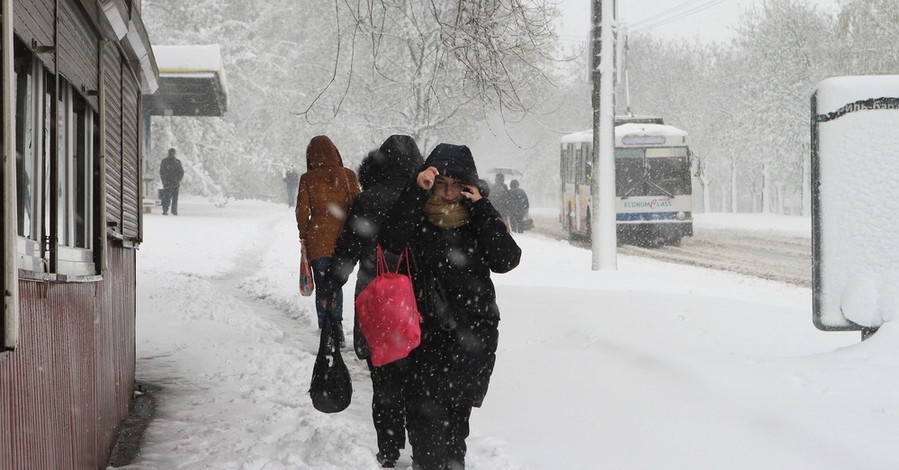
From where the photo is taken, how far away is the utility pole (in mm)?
14227

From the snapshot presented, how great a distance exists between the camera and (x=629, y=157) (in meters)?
23.7

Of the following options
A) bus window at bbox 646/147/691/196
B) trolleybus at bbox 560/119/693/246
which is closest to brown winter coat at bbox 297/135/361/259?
trolleybus at bbox 560/119/693/246

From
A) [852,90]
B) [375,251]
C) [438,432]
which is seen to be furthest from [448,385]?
[852,90]

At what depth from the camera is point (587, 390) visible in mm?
6125

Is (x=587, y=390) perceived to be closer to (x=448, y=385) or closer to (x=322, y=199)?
→ (x=448, y=385)

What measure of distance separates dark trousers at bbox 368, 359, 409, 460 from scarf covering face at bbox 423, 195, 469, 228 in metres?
0.85

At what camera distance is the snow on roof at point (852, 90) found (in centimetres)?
616

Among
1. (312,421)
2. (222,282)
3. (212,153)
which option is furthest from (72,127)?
(212,153)

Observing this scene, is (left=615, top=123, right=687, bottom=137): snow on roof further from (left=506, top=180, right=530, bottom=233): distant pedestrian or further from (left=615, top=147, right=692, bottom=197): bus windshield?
(left=506, top=180, right=530, bottom=233): distant pedestrian

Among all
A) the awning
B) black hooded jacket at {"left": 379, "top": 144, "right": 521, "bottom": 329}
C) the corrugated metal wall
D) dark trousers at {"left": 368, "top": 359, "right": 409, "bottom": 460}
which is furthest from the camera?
the awning

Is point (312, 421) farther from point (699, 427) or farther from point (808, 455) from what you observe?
point (808, 455)

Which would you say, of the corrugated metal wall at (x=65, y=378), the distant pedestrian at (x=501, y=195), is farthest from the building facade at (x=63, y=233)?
the distant pedestrian at (x=501, y=195)

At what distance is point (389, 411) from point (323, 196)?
3.12m

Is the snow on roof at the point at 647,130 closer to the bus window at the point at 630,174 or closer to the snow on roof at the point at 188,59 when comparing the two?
the bus window at the point at 630,174
